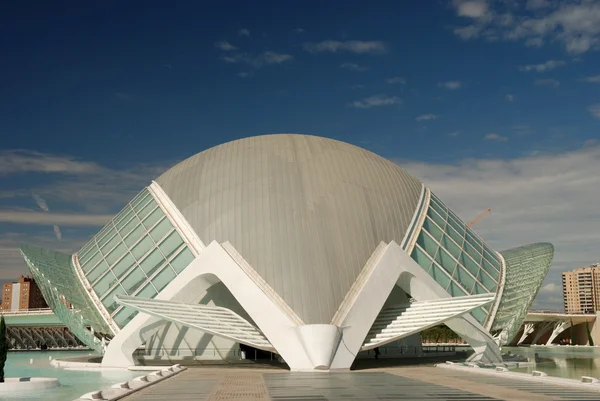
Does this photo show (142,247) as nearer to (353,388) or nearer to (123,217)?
(123,217)

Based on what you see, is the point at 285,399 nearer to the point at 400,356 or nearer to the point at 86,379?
the point at 86,379

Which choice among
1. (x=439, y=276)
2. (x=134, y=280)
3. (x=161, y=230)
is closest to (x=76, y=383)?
(x=134, y=280)

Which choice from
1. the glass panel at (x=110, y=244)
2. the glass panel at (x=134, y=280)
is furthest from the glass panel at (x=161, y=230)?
the glass panel at (x=110, y=244)

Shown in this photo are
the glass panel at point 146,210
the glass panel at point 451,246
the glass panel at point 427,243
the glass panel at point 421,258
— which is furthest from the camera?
the glass panel at point 146,210

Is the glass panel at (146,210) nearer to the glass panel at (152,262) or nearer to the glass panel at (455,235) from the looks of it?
the glass panel at (152,262)

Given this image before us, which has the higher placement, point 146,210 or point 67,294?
point 146,210

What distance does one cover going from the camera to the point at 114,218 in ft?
134

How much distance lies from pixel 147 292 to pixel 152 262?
6.40 feet

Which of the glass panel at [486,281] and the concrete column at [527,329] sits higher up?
the glass panel at [486,281]

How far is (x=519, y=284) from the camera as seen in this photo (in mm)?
39344

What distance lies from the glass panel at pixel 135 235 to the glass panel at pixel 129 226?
0.43 meters

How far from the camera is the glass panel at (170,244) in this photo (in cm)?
3397

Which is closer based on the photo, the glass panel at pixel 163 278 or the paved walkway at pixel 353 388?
the paved walkway at pixel 353 388

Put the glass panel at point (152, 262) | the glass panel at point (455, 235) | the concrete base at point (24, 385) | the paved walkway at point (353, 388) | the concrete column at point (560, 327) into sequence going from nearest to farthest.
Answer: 1. the paved walkway at point (353, 388)
2. the concrete base at point (24, 385)
3. the glass panel at point (152, 262)
4. the glass panel at point (455, 235)
5. the concrete column at point (560, 327)
